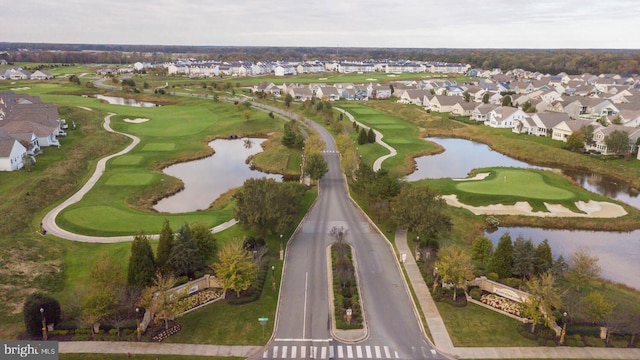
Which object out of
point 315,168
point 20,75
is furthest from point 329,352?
point 20,75

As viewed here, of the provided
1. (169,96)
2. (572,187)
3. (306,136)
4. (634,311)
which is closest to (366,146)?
(306,136)

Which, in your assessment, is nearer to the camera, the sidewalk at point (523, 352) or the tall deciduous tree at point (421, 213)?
the sidewalk at point (523, 352)

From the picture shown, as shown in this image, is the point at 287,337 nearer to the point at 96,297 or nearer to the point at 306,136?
the point at 96,297

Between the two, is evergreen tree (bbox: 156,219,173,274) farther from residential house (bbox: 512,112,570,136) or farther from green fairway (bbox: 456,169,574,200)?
residential house (bbox: 512,112,570,136)

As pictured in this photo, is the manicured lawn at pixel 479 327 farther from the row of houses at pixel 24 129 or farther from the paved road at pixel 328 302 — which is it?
the row of houses at pixel 24 129

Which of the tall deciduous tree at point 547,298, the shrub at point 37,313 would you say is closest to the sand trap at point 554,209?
the tall deciduous tree at point 547,298

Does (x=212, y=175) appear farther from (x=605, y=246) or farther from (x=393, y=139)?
(x=605, y=246)
